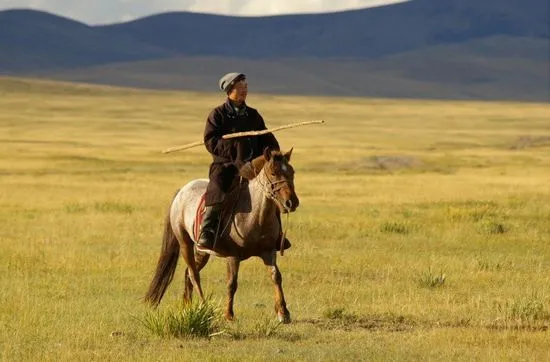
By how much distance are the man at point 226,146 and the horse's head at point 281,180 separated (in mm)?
606

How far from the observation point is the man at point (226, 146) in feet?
37.7

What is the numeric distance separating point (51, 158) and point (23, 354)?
37.8m

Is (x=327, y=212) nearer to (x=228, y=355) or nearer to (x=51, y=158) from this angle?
(x=228, y=355)

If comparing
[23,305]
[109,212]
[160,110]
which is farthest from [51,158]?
[160,110]

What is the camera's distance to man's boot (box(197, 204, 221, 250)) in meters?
11.5

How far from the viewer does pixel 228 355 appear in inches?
384

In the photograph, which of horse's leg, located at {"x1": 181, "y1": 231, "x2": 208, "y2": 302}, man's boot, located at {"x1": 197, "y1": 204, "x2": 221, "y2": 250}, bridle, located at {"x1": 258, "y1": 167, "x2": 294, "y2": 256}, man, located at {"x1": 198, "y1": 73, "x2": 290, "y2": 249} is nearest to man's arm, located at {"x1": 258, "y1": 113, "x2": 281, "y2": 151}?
man, located at {"x1": 198, "y1": 73, "x2": 290, "y2": 249}

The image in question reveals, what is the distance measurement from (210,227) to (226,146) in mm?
741

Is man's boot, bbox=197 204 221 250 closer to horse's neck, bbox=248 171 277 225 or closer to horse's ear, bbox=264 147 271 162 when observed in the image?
horse's neck, bbox=248 171 277 225

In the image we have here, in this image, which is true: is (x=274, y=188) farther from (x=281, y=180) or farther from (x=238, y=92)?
(x=238, y=92)

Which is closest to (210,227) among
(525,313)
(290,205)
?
(290,205)

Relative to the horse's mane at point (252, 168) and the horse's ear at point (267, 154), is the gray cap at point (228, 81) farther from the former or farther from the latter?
the horse's ear at point (267, 154)

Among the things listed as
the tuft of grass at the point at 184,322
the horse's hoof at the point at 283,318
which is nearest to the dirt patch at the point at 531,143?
the horse's hoof at the point at 283,318

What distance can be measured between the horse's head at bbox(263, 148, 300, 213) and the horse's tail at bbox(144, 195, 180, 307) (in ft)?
6.55
